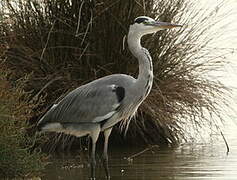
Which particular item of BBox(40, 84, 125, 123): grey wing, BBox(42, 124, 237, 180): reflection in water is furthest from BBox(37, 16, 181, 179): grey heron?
BBox(42, 124, 237, 180): reflection in water

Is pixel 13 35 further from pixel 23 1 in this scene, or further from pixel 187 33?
pixel 187 33

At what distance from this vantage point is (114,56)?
37.9 feet

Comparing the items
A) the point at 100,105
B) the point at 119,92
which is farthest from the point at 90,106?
the point at 119,92

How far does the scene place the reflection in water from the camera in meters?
9.34

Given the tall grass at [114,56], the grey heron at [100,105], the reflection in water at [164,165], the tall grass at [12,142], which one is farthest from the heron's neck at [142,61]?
the tall grass at [12,142]

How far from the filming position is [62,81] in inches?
455

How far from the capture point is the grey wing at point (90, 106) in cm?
995

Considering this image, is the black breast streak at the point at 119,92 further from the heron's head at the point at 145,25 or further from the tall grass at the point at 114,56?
the tall grass at the point at 114,56

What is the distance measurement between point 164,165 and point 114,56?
207cm

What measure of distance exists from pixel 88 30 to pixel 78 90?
1.69 m

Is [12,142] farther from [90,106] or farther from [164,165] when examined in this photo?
[164,165]

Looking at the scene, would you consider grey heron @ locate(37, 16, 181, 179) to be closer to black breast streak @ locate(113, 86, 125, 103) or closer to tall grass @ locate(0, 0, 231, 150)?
black breast streak @ locate(113, 86, 125, 103)

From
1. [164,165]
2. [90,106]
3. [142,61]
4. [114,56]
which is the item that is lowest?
[164,165]

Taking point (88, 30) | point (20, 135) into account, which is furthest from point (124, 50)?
point (20, 135)
